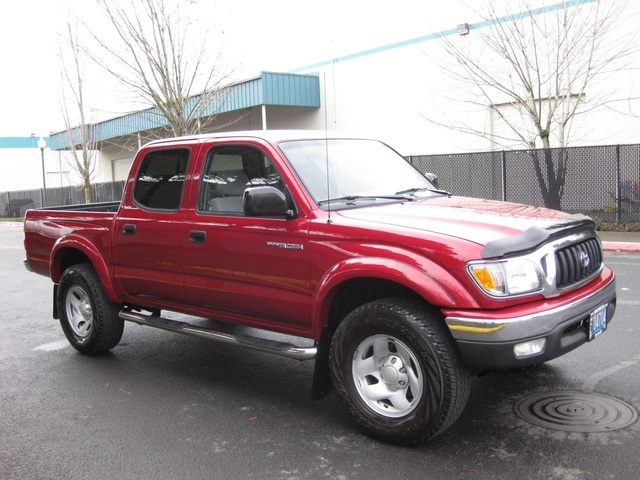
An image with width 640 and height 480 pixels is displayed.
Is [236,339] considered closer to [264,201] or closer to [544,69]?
[264,201]

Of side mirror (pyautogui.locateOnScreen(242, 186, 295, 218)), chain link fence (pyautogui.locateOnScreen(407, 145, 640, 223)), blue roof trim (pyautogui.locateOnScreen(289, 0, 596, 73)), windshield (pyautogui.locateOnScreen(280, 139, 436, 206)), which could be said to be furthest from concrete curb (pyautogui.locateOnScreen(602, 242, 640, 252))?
side mirror (pyautogui.locateOnScreen(242, 186, 295, 218))

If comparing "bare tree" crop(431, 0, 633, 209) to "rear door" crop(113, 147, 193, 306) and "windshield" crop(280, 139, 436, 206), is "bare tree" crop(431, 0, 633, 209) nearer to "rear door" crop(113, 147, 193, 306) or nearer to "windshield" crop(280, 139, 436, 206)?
"windshield" crop(280, 139, 436, 206)

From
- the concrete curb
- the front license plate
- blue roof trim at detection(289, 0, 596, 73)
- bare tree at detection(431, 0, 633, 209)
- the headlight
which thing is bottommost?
the concrete curb

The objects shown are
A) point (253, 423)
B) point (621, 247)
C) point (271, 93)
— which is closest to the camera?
point (253, 423)

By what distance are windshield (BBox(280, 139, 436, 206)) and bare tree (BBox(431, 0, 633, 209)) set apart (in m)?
12.4

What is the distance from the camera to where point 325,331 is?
4285mm

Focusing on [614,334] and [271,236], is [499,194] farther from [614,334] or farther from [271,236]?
[271,236]

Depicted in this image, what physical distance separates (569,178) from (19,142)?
41.6 meters

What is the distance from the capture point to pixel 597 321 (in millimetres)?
3982

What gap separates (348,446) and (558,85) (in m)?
14.9

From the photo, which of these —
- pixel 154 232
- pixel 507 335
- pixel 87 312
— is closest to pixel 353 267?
pixel 507 335

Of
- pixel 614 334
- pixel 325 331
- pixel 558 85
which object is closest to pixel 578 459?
pixel 325 331

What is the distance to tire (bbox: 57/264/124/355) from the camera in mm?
6004

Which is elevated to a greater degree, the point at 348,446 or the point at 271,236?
the point at 271,236
